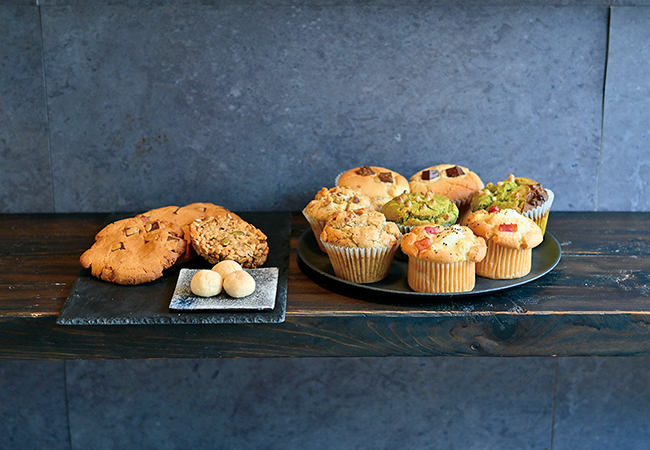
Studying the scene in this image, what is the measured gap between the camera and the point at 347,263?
150 cm

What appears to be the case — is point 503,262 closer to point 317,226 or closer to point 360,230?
point 360,230

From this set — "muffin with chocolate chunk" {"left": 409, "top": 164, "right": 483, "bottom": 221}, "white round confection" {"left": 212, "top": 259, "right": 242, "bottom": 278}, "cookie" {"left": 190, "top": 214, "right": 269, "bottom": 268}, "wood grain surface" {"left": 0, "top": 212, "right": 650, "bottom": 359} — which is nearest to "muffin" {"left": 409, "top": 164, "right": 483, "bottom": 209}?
"muffin with chocolate chunk" {"left": 409, "top": 164, "right": 483, "bottom": 221}

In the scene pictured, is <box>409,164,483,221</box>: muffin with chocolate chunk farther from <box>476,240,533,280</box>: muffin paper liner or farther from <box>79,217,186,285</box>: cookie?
<box>79,217,186,285</box>: cookie

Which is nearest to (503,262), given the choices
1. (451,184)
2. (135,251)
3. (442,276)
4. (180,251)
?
(442,276)

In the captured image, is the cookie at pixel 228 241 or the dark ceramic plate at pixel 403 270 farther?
the cookie at pixel 228 241

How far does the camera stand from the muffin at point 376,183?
1.75m

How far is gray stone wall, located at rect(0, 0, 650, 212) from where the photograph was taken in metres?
1.89

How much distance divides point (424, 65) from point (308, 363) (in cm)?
111

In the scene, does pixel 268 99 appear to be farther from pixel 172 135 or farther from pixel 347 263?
pixel 347 263

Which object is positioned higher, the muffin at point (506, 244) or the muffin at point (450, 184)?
the muffin at point (450, 184)

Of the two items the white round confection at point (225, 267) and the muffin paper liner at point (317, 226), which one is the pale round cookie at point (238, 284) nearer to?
the white round confection at point (225, 267)

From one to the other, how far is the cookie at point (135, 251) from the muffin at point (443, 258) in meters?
0.61

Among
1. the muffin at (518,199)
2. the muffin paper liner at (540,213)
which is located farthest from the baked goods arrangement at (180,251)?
the muffin paper liner at (540,213)

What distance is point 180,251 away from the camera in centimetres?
158
